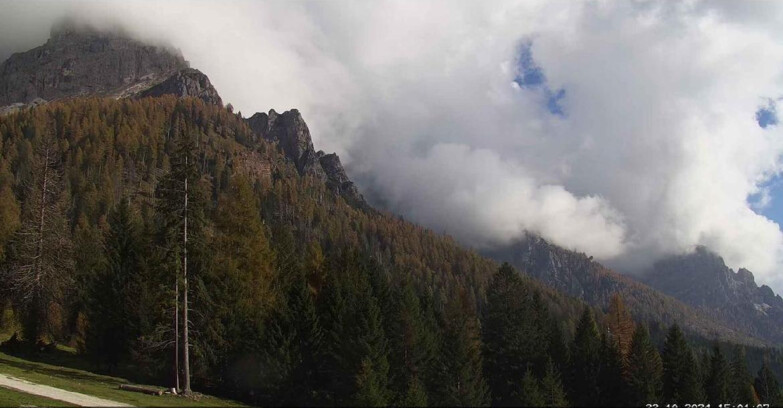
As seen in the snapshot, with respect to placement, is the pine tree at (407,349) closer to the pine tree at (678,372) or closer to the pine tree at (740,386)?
the pine tree at (678,372)

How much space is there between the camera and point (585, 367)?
49.2 metres

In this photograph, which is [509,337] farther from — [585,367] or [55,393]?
[55,393]

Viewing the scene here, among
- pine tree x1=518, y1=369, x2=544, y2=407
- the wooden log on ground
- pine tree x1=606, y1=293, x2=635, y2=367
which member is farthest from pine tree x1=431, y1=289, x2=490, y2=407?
pine tree x1=606, y1=293, x2=635, y2=367

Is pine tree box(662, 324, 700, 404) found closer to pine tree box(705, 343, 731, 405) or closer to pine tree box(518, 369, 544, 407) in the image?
pine tree box(705, 343, 731, 405)

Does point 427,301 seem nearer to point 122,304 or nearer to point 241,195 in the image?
point 241,195

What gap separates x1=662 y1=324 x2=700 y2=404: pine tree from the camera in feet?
151

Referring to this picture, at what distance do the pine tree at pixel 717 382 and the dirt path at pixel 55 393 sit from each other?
51.3m

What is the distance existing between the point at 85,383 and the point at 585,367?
137 ft

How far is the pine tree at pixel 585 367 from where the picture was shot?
45969 millimetres

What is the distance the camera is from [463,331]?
154 feet

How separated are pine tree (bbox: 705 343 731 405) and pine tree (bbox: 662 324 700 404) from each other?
3.11 meters

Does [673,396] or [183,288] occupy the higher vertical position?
[183,288]

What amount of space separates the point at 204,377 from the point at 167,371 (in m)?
3.01

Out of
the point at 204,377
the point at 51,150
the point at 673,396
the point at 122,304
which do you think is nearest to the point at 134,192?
the point at 51,150
